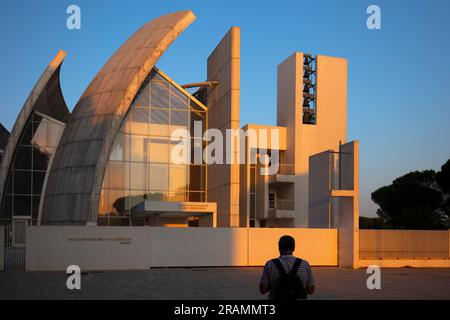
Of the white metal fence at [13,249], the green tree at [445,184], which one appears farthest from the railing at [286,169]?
the white metal fence at [13,249]

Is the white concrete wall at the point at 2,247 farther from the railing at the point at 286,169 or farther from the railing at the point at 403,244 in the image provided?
the railing at the point at 286,169

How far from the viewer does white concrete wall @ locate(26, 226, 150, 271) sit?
19.1m

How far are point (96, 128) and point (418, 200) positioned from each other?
110ft

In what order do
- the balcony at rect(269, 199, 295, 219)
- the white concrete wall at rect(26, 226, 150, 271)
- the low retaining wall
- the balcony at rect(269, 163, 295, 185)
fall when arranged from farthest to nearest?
the balcony at rect(269, 163, 295, 185) < the balcony at rect(269, 199, 295, 219) < the low retaining wall < the white concrete wall at rect(26, 226, 150, 271)

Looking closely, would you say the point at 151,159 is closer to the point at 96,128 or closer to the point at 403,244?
the point at 96,128

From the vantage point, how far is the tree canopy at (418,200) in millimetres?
43312

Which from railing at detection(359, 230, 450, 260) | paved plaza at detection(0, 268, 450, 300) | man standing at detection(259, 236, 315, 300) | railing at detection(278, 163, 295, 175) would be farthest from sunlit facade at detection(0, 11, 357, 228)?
man standing at detection(259, 236, 315, 300)

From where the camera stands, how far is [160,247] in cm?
2066

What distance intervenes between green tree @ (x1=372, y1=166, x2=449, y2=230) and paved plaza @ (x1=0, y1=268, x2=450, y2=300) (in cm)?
2437

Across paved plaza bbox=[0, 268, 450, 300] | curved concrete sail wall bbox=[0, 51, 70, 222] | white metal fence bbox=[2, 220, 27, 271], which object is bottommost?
paved plaza bbox=[0, 268, 450, 300]

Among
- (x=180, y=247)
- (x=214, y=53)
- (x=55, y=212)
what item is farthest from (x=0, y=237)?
(x=214, y=53)

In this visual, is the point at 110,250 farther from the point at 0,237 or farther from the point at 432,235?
the point at 432,235

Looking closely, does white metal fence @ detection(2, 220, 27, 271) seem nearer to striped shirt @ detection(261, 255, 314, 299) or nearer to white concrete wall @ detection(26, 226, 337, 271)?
white concrete wall @ detection(26, 226, 337, 271)
